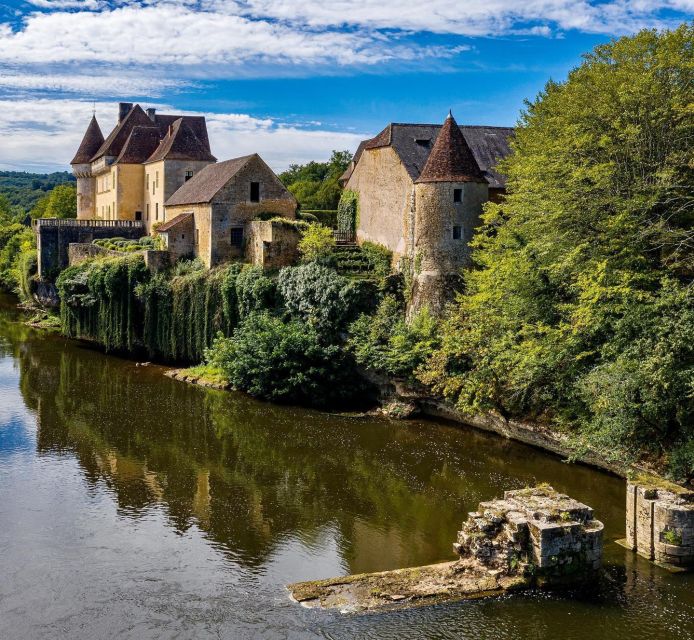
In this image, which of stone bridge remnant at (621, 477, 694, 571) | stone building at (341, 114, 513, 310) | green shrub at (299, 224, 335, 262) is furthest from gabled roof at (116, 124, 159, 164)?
stone bridge remnant at (621, 477, 694, 571)

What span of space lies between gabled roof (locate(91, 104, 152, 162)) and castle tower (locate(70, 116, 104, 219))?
115 inches

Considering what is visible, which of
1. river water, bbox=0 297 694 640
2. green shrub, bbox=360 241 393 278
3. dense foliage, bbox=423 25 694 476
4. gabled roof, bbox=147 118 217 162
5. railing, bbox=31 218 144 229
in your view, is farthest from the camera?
→ gabled roof, bbox=147 118 217 162

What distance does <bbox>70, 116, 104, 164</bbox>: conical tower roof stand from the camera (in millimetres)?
56562

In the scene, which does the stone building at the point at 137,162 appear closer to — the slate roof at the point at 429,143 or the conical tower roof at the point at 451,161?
the slate roof at the point at 429,143

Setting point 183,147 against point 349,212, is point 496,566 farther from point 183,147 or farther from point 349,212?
point 183,147

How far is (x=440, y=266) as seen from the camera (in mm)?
28250

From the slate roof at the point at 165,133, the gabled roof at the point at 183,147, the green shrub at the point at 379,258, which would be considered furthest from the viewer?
the slate roof at the point at 165,133

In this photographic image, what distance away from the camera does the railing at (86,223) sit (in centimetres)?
4534

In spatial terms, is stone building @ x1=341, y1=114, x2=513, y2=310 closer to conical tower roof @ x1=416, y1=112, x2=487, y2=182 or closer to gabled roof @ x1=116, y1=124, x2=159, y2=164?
conical tower roof @ x1=416, y1=112, x2=487, y2=182

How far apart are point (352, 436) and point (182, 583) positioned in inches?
414

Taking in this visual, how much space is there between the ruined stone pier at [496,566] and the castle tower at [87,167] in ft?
160

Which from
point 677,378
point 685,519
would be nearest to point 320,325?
point 677,378

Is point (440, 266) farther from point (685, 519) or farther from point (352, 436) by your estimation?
point (685, 519)

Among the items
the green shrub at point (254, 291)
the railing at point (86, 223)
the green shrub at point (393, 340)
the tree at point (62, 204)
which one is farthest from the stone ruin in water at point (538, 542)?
the tree at point (62, 204)
